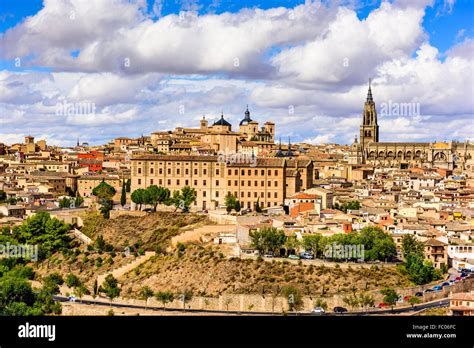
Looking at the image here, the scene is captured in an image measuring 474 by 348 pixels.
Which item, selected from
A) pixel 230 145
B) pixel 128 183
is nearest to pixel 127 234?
pixel 128 183

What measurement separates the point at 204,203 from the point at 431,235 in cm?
1797

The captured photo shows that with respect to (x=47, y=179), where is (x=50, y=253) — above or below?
below

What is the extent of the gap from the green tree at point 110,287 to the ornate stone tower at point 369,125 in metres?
78.4

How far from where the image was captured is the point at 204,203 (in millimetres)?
55000

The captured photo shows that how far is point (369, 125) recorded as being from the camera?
115 m

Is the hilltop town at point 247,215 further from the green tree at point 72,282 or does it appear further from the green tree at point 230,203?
the green tree at point 72,282

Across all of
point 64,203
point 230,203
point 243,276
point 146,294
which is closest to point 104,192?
point 64,203

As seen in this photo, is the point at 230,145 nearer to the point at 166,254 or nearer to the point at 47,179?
the point at 47,179

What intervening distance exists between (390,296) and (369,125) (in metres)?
83.7

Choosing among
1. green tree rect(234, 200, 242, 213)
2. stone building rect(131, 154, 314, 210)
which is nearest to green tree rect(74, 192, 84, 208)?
stone building rect(131, 154, 314, 210)

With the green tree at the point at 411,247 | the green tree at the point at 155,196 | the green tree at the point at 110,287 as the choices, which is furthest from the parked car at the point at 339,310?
the green tree at the point at 155,196

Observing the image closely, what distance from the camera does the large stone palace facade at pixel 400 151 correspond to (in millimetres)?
101000

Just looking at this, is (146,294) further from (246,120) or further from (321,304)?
(246,120)
